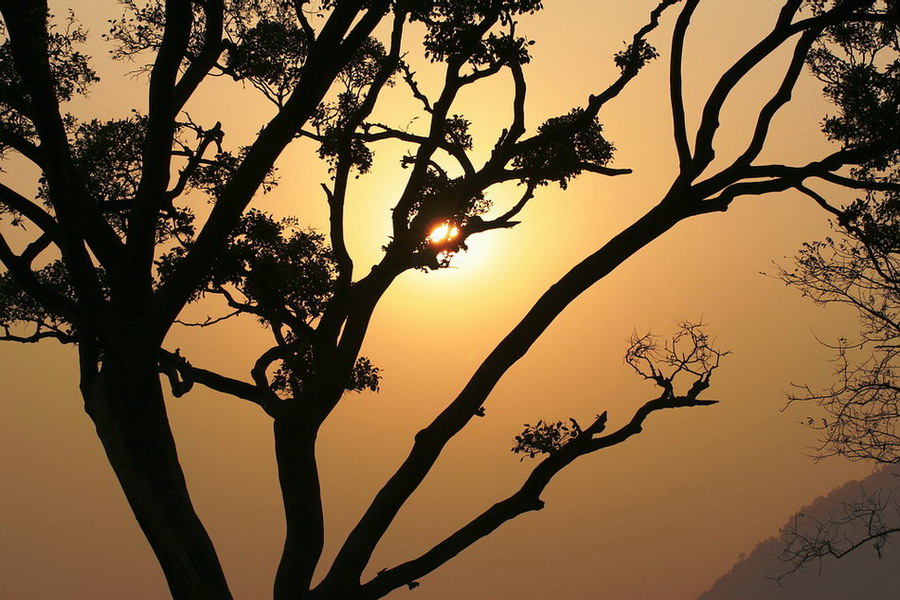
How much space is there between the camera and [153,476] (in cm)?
1198

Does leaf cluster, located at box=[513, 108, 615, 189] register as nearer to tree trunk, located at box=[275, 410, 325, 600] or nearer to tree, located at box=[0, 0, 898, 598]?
tree, located at box=[0, 0, 898, 598]

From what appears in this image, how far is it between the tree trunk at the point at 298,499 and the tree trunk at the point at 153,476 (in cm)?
116

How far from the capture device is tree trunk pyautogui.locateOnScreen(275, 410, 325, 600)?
12.9m

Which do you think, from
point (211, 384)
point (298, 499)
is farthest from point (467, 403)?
point (211, 384)

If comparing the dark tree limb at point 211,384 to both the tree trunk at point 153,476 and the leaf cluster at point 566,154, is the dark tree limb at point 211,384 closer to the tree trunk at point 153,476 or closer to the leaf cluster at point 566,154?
the tree trunk at point 153,476

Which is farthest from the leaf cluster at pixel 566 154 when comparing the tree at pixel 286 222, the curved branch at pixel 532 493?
the curved branch at pixel 532 493

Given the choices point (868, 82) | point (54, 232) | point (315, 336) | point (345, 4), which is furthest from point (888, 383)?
point (54, 232)

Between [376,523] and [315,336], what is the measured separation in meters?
3.53

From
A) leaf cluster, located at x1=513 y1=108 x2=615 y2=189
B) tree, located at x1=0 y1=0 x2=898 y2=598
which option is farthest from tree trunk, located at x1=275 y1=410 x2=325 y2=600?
leaf cluster, located at x1=513 y1=108 x2=615 y2=189

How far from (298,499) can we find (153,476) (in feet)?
7.03

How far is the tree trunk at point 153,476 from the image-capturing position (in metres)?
11.7

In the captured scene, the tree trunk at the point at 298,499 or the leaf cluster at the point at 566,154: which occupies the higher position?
the leaf cluster at the point at 566,154

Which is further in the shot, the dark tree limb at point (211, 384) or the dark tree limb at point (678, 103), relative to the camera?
the dark tree limb at point (211, 384)

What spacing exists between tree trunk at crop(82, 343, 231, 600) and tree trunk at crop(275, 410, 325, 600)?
3.82 feet
